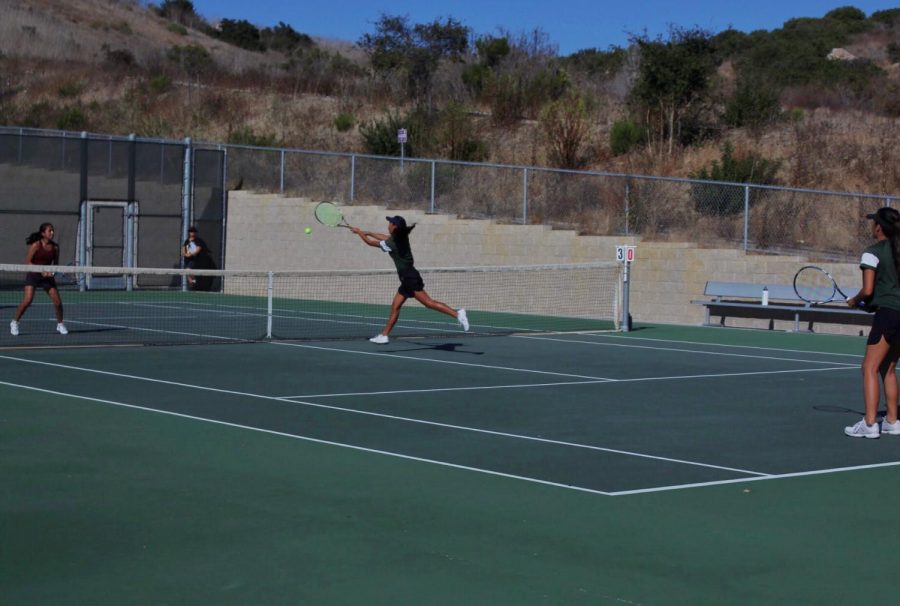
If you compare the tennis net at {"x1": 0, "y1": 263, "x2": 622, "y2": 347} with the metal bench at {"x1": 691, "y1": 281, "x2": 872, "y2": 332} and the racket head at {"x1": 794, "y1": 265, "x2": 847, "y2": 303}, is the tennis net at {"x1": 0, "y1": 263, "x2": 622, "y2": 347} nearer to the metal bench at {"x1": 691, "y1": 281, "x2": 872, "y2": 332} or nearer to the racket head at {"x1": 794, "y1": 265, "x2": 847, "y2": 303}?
the metal bench at {"x1": 691, "y1": 281, "x2": 872, "y2": 332}

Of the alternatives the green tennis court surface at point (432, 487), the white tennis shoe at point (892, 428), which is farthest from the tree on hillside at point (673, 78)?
the white tennis shoe at point (892, 428)

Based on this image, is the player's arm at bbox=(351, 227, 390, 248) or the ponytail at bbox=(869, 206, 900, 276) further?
the player's arm at bbox=(351, 227, 390, 248)

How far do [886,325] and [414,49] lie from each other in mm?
39962

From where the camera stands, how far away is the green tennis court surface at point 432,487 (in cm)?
602

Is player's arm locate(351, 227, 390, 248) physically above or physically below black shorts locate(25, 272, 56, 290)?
above

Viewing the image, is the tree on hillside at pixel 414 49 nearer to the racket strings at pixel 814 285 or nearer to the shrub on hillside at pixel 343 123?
the shrub on hillside at pixel 343 123

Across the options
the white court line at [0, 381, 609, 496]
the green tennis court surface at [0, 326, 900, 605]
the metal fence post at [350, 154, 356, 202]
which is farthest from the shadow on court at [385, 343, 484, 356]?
the metal fence post at [350, 154, 356, 202]

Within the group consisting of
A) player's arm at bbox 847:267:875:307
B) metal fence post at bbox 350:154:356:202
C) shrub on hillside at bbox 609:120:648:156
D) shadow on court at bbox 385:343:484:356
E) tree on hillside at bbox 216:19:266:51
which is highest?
tree on hillside at bbox 216:19:266:51

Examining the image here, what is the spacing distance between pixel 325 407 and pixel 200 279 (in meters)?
22.2

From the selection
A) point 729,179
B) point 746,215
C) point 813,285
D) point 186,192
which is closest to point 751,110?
point 729,179

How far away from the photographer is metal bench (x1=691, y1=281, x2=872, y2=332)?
22.9 meters

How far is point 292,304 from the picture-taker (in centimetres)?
2808

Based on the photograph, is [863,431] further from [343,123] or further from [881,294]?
[343,123]

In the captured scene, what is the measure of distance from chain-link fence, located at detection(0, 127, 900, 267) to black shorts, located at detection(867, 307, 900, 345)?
15235mm
